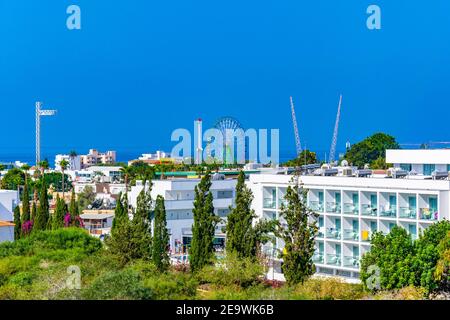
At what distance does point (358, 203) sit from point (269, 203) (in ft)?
22.9

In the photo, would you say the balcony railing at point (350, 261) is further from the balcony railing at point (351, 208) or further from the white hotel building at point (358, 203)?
the balcony railing at point (351, 208)

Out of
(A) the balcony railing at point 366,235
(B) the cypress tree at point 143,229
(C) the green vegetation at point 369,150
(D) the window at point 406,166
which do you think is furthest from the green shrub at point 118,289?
(C) the green vegetation at point 369,150

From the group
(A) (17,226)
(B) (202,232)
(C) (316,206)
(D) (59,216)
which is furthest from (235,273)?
(A) (17,226)

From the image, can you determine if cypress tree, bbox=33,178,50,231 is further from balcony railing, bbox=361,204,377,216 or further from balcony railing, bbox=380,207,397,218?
balcony railing, bbox=380,207,397,218

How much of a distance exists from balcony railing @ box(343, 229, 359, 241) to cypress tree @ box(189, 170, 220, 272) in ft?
24.4

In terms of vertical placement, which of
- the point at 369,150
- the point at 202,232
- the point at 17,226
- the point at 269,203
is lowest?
the point at 17,226

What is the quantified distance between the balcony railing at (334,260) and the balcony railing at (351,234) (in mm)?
1158

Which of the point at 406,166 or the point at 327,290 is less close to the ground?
the point at 406,166

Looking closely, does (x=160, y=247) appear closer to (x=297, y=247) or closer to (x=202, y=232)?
(x=202, y=232)

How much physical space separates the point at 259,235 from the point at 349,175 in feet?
25.9

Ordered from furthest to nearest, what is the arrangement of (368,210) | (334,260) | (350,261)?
(334,260) < (350,261) < (368,210)

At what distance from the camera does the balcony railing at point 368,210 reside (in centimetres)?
4641

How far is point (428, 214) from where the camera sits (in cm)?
4381
